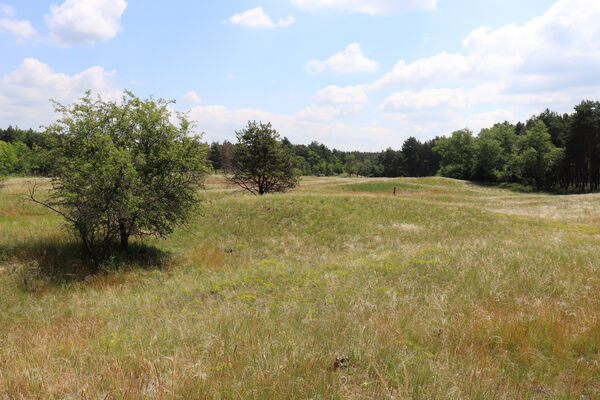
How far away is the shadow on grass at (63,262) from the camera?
1257cm

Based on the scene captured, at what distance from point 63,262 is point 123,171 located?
549 cm

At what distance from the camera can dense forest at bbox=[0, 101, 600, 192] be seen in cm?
5691

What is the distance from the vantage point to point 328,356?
346 cm

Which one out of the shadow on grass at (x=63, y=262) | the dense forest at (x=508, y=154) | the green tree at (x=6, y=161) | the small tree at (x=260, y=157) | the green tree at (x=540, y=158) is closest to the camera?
the shadow on grass at (x=63, y=262)

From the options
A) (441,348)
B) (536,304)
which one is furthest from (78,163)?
(536,304)

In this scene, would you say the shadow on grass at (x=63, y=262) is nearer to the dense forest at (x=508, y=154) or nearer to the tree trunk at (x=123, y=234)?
the tree trunk at (x=123, y=234)

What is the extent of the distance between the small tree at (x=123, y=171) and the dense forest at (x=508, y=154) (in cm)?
154

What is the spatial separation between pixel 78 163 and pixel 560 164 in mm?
83663

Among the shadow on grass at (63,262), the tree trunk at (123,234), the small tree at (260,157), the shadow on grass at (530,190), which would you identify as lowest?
the shadow on grass at (63,262)

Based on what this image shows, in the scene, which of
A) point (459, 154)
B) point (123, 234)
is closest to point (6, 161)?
point (123, 234)

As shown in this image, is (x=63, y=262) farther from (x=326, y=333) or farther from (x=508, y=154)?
(x=508, y=154)

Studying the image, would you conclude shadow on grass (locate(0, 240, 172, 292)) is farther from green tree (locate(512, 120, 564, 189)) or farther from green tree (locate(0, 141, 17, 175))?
green tree (locate(512, 120, 564, 189))

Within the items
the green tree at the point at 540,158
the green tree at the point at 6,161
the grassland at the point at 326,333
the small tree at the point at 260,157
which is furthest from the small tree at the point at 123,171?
the green tree at the point at 540,158

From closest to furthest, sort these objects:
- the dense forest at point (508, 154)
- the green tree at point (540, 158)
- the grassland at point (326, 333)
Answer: the grassland at point (326, 333)
the dense forest at point (508, 154)
the green tree at point (540, 158)
